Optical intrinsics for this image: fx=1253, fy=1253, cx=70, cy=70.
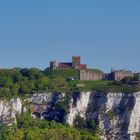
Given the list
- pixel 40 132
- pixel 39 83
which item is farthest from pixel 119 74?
pixel 40 132

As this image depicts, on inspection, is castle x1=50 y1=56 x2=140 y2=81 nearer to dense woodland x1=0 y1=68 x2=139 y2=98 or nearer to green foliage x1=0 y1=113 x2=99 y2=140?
dense woodland x1=0 y1=68 x2=139 y2=98

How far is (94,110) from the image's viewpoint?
157 meters

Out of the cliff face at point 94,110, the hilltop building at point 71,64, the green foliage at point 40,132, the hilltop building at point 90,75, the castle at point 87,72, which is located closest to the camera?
the green foliage at point 40,132

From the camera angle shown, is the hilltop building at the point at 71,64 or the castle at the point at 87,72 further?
the hilltop building at the point at 71,64

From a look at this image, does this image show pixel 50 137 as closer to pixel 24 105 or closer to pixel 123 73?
pixel 24 105

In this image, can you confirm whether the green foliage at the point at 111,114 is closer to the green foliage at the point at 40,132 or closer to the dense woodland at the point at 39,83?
the dense woodland at the point at 39,83

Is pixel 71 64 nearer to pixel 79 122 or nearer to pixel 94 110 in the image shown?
pixel 94 110

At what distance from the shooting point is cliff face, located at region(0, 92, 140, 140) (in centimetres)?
15225

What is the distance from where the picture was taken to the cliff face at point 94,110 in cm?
15225

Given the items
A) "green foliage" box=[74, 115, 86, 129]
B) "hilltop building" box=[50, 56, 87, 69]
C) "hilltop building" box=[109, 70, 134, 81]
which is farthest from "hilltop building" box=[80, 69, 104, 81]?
"green foliage" box=[74, 115, 86, 129]

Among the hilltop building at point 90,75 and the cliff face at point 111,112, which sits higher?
the hilltop building at point 90,75

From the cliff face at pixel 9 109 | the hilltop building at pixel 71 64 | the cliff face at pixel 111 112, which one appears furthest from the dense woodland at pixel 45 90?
the hilltop building at pixel 71 64

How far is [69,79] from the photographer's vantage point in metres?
176

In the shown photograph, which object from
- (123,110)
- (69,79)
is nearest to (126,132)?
(123,110)
